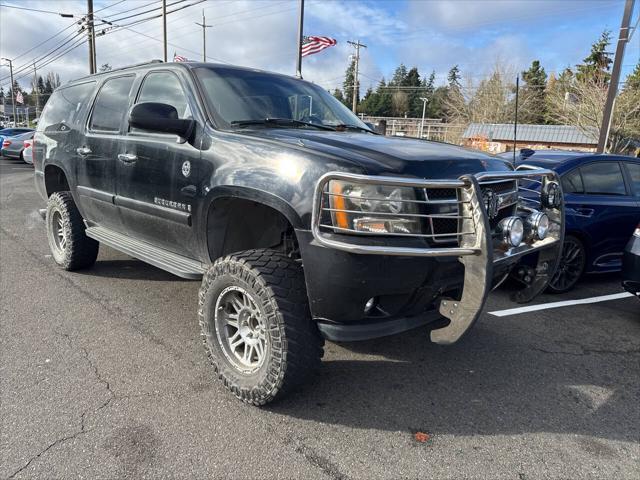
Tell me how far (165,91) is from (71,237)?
2.22m

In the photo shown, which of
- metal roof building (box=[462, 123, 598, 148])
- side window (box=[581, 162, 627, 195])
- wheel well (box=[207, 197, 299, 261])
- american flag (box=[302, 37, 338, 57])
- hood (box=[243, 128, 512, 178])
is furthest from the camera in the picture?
metal roof building (box=[462, 123, 598, 148])

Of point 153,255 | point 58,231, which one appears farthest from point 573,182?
point 58,231

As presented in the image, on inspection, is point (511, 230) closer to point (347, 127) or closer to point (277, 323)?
point (277, 323)

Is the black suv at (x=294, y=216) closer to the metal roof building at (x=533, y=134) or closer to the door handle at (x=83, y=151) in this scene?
the door handle at (x=83, y=151)

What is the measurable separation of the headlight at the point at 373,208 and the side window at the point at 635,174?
15.8 feet

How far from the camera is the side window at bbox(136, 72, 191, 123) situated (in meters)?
3.64

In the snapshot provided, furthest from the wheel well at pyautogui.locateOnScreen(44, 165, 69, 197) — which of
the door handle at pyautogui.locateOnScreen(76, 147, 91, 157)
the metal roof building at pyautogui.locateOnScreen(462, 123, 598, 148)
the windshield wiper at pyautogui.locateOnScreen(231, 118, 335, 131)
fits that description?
the metal roof building at pyautogui.locateOnScreen(462, 123, 598, 148)

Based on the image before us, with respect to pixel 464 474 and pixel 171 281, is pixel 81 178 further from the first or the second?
pixel 464 474

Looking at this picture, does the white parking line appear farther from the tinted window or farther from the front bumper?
the tinted window

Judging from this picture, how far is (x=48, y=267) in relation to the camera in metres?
5.58

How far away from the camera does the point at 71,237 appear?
5141 mm

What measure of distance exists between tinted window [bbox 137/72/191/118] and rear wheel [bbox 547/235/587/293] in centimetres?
429

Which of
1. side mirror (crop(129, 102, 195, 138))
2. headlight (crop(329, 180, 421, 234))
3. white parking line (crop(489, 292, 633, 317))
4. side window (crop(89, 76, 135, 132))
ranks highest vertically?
side window (crop(89, 76, 135, 132))

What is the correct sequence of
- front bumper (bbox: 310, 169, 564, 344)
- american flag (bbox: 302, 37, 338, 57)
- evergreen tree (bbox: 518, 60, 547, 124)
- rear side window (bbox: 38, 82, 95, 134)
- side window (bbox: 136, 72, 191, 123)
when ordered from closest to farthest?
front bumper (bbox: 310, 169, 564, 344), side window (bbox: 136, 72, 191, 123), rear side window (bbox: 38, 82, 95, 134), american flag (bbox: 302, 37, 338, 57), evergreen tree (bbox: 518, 60, 547, 124)
